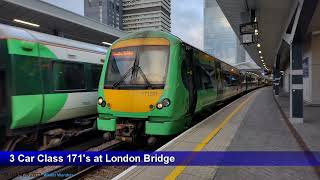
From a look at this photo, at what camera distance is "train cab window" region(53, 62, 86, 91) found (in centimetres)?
802

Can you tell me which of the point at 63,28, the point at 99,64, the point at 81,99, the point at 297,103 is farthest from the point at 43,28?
the point at 297,103

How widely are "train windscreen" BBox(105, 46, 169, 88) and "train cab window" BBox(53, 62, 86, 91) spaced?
1108mm

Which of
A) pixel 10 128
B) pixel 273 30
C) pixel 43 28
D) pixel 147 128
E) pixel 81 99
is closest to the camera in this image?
pixel 10 128

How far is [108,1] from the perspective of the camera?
245 ft

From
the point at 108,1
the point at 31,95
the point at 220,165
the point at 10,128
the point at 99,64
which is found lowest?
the point at 220,165

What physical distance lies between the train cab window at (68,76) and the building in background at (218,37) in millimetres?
50551

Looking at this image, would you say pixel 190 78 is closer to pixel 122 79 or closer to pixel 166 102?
pixel 166 102

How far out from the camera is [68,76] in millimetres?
8562

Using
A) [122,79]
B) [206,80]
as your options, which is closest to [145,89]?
[122,79]

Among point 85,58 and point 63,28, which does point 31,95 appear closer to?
point 85,58

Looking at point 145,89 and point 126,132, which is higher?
point 145,89

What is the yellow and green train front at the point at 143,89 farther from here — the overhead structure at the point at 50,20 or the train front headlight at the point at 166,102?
the overhead structure at the point at 50,20

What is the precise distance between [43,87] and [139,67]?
7.61 feet

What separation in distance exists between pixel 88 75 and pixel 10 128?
3374 mm
